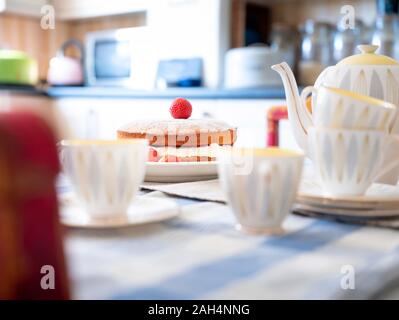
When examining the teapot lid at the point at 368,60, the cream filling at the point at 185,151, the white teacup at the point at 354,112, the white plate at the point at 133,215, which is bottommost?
the white plate at the point at 133,215

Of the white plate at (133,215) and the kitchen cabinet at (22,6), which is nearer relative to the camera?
the white plate at (133,215)

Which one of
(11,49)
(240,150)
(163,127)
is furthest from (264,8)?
(240,150)

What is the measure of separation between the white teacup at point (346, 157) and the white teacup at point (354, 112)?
18 millimetres

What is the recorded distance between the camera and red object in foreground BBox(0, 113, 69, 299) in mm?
225

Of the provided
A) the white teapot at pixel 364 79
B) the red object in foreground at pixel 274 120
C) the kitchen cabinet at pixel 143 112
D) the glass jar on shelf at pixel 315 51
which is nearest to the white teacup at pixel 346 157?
the white teapot at pixel 364 79

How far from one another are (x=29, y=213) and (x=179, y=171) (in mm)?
499

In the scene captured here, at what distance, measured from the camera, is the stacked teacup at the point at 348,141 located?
510 millimetres

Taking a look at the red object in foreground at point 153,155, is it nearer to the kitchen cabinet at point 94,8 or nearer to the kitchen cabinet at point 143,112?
the kitchen cabinet at point 143,112

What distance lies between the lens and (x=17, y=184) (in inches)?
9.0

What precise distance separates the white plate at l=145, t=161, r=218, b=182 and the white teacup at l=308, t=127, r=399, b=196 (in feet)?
0.73

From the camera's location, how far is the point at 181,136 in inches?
29.2

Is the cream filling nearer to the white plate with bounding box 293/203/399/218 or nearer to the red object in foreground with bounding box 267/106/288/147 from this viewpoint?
the white plate with bounding box 293/203/399/218
